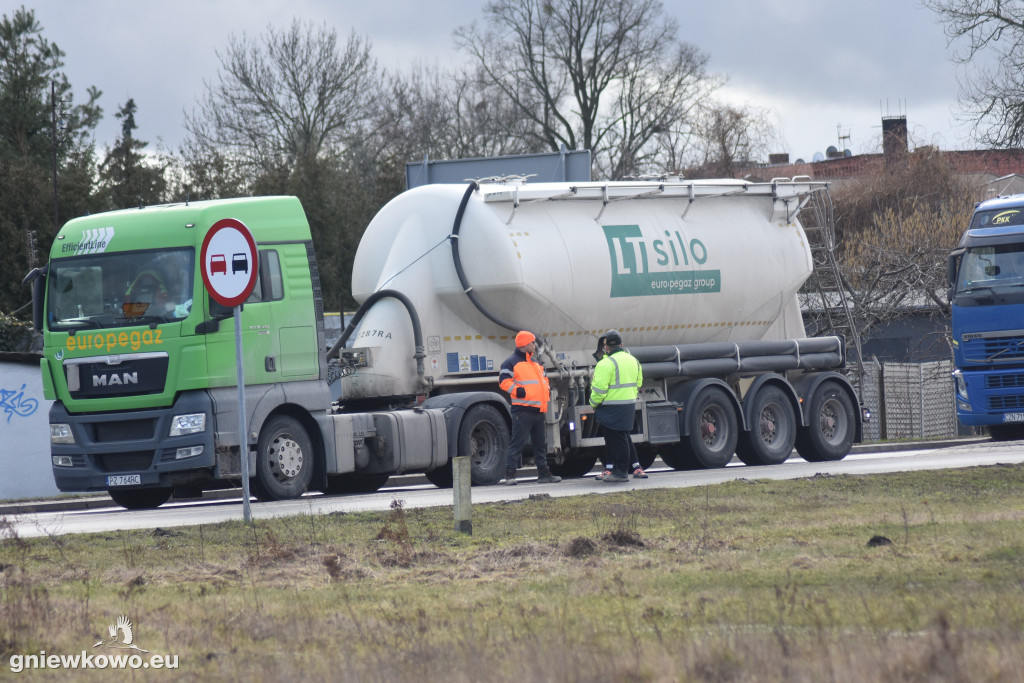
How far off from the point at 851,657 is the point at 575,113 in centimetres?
4393

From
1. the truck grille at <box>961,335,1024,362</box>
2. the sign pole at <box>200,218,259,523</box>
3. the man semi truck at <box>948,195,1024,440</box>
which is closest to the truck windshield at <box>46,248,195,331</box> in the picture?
the sign pole at <box>200,218,259,523</box>

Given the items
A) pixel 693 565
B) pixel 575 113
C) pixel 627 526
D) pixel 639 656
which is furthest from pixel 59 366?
pixel 575 113

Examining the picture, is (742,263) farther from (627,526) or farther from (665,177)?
(627,526)

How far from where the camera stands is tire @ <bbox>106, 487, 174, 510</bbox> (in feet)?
49.0

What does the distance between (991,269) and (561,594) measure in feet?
47.8

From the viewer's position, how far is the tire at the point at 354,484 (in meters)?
16.5

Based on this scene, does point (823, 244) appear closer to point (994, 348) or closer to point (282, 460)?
point (994, 348)

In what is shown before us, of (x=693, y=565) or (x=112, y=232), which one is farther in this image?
(x=112, y=232)

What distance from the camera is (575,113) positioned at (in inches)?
1892

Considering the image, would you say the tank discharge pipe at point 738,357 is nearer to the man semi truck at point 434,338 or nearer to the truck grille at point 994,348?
the man semi truck at point 434,338

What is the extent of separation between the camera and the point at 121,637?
633 cm

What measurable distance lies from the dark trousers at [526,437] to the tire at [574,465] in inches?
90.0

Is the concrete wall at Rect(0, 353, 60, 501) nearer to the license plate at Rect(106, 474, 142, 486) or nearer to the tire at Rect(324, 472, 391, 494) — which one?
the tire at Rect(324, 472, 391, 494)

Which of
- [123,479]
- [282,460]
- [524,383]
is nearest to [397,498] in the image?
[282,460]
